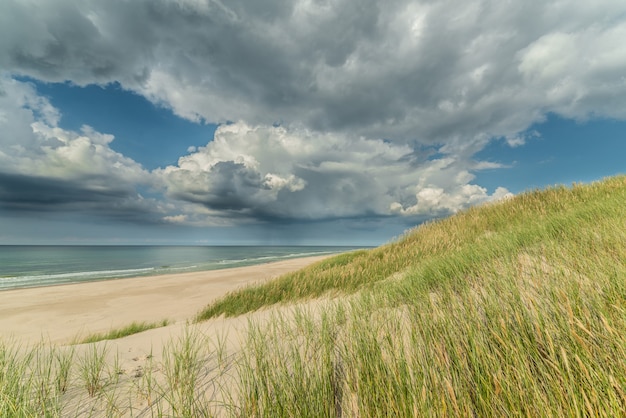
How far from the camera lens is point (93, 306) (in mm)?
13414

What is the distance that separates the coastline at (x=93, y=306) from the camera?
9703 millimetres

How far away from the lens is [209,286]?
1858 centimetres

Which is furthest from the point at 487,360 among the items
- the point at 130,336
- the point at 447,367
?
the point at 130,336

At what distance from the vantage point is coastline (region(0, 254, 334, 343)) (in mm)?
9703

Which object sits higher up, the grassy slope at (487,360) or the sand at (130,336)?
the grassy slope at (487,360)

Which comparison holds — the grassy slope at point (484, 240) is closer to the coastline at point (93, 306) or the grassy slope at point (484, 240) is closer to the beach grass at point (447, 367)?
the beach grass at point (447, 367)

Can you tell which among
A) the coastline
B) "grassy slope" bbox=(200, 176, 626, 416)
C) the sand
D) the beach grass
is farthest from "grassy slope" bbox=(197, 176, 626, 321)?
the coastline

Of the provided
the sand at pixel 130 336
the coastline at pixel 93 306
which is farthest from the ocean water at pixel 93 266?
the sand at pixel 130 336

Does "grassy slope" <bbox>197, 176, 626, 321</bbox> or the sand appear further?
"grassy slope" <bbox>197, 176, 626, 321</bbox>

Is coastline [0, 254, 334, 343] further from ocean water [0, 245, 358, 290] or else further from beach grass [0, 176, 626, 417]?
beach grass [0, 176, 626, 417]

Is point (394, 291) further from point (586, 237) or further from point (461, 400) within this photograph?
point (586, 237)

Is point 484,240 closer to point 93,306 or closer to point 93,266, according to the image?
point 93,306

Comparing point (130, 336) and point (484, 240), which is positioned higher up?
point (484, 240)

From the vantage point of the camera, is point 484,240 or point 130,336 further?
point 484,240
